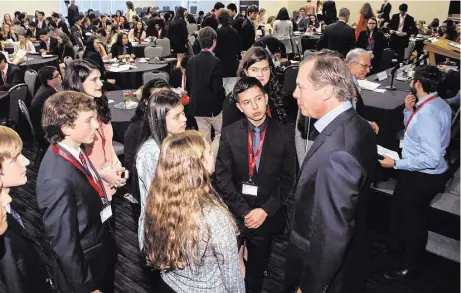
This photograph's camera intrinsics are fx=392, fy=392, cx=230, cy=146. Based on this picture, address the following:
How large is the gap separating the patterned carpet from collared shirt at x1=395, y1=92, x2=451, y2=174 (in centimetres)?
88

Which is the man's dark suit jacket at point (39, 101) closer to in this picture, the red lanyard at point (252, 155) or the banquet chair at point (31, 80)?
the banquet chair at point (31, 80)

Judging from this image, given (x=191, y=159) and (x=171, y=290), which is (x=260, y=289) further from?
(x=191, y=159)

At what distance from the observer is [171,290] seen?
5.63ft

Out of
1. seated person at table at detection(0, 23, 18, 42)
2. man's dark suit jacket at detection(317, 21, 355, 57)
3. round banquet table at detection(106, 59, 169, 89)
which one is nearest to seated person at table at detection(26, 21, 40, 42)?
seated person at table at detection(0, 23, 18, 42)

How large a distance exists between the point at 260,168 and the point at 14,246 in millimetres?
1393

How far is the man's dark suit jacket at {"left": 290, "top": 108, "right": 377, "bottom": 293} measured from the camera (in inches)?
61.7

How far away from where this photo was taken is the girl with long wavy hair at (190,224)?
1.50m

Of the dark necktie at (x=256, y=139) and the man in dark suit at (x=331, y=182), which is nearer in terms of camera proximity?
the man in dark suit at (x=331, y=182)

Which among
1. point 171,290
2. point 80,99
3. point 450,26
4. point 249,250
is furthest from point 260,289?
point 450,26

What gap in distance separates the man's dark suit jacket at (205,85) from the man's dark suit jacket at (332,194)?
9.44 feet

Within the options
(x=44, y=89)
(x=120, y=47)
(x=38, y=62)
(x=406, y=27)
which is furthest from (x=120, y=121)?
(x=406, y=27)

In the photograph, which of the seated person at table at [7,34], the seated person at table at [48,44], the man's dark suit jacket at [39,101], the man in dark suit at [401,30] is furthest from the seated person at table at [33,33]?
the man in dark suit at [401,30]

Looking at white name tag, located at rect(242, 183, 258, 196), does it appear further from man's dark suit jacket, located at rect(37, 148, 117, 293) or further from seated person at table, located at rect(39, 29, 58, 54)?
seated person at table, located at rect(39, 29, 58, 54)

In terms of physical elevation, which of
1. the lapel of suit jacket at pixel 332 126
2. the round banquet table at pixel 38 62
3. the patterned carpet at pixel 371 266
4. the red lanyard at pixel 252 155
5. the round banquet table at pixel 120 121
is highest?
the lapel of suit jacket at pixel 332 126
